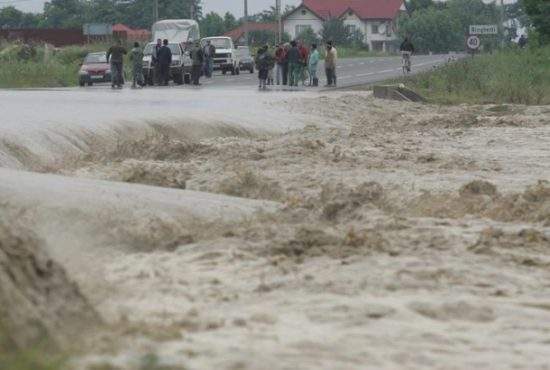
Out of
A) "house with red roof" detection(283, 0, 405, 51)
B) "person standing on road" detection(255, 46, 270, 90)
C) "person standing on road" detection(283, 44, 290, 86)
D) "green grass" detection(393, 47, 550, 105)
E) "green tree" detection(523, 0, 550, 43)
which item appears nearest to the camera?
"green grass" detection(393, 47, 550, 105)

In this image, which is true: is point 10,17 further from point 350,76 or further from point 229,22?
point 350,76

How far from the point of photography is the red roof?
531ft

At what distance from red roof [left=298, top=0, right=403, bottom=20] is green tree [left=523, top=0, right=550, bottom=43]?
4181 inches

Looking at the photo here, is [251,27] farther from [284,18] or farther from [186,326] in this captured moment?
[186,326]

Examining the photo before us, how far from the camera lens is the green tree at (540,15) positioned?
52.2m

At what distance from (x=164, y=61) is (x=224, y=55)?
17.3m

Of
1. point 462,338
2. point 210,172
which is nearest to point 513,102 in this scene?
point 210,172

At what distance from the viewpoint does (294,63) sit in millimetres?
46750

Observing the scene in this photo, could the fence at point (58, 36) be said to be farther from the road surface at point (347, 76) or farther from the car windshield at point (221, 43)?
the car windshield at point (221, 43)

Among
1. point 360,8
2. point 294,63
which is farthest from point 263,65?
point 360,8

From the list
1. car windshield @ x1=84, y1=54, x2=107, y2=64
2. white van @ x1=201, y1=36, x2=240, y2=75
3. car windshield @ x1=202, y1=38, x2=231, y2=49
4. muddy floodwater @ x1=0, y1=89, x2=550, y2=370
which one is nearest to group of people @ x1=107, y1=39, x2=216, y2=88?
car windshield @ x1=84, y1=54, x2=107, y2=64

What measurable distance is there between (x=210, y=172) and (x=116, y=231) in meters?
6.65

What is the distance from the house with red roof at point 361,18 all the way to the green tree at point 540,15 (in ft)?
346

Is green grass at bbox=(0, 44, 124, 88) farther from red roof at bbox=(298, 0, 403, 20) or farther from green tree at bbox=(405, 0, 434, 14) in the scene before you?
green tree at bbox=(405, 0, 434, 14)
